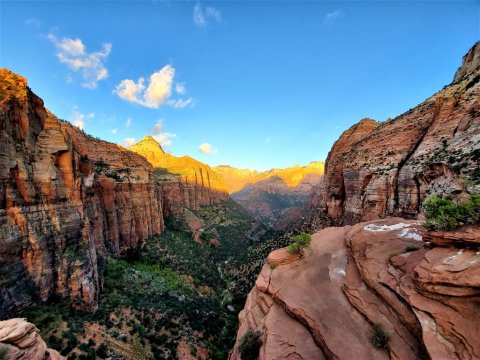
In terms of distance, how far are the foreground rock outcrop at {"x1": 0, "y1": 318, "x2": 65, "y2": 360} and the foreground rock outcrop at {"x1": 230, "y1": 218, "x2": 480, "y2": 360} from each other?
37.4 ft

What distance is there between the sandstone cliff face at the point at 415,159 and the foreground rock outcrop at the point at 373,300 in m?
11.4

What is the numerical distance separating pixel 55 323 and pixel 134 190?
34.2 m

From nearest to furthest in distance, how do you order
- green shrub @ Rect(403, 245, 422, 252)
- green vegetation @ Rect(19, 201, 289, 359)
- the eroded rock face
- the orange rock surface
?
green shrub @ Rect(403, 245, 422, 252)
green vegetation @ Rect(19, 201, 289, 359)
the eroded rock face
the orange rock surface

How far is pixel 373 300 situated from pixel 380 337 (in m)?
2.02

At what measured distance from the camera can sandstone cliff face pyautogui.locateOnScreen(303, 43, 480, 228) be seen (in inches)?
953

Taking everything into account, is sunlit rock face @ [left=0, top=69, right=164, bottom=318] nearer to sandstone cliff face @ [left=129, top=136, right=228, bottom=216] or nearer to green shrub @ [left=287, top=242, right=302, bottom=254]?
green shrub @ [left=287, top=242, right=302, bottom=254]

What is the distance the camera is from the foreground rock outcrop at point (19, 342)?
11352mm

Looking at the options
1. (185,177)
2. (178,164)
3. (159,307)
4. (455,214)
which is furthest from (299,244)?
(178,164)

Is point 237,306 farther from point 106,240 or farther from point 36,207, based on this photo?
point 36,207

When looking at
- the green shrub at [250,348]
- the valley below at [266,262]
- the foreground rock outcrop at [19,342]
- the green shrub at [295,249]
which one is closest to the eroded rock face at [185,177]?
the valley below at [266,262]

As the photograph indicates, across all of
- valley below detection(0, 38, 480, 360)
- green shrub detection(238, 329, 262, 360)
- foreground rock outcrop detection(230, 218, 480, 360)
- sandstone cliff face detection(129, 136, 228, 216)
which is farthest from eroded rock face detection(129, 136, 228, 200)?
green shrub detection(238, 329, 262, 360)

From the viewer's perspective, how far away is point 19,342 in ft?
39.2

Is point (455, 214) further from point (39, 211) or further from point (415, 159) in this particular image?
point (39, 211)

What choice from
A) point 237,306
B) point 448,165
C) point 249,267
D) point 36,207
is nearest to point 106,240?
point 36,207
